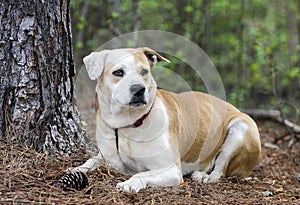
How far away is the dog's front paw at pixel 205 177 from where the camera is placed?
4.70 metres

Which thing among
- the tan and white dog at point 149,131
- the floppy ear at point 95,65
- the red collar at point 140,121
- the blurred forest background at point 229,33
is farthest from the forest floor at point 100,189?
the blurred forest background at point 229,33

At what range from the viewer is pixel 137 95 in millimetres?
3916

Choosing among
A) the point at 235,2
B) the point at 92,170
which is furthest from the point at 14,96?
the point at 235,2

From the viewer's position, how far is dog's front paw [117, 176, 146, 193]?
376 cm

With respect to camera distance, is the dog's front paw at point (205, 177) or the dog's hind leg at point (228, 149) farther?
the dog's hind leg at point (228, 149)

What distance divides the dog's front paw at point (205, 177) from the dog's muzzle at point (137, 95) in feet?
3.88

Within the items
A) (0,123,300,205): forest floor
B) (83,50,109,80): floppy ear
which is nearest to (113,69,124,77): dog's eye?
(83,50,109,80): floppy ear

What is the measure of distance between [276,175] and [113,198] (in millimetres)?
Result: 2712

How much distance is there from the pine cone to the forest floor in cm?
5

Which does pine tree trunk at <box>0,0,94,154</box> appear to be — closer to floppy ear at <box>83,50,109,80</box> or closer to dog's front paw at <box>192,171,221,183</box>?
floppy ear at <box>83,50,109,80</box>

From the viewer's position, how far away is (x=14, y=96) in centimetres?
420

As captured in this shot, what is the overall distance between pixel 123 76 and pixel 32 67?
0.83 m

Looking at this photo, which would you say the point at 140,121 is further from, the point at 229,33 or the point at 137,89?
the point at 229,33

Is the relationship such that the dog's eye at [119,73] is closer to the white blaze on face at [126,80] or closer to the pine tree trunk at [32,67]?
the white blaze on face at [126,80]
